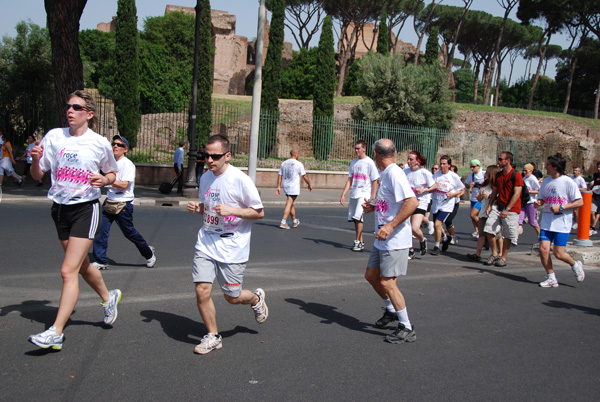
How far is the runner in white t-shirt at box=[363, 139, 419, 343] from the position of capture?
4.78 meters

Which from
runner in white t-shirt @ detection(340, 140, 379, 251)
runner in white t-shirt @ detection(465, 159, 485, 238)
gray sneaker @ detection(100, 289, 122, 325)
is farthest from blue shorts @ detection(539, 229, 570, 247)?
gray sneaker @ detection(100, 289, 122, 325)

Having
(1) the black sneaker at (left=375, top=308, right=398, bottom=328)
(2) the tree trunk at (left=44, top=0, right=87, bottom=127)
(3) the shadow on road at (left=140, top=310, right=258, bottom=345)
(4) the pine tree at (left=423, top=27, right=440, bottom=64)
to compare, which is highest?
(4) the pine tree at (left=423, top=27, right=440, bottom=64)

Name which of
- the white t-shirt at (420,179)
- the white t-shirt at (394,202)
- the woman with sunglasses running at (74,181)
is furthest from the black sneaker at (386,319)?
the white t-shirt at (420,179)

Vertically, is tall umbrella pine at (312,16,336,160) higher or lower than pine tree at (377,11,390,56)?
lower

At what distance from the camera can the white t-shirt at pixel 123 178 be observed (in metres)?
6.67

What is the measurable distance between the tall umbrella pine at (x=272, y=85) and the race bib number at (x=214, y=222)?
18215mm

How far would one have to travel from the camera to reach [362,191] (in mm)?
9758

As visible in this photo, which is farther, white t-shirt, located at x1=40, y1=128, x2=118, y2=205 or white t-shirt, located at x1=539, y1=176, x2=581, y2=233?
white t-shirt, located at x1=539, y1=176, x2=581, y2=233

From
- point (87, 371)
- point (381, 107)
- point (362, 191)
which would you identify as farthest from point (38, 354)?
point (381, 107)

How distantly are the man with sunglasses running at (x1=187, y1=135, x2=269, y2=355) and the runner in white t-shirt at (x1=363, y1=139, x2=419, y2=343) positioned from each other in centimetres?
121

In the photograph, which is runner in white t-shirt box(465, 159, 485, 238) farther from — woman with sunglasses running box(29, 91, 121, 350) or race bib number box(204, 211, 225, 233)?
woman with sunglasses running box(29, 91, 121, 350)

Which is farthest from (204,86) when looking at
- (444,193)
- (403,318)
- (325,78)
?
(403,318)

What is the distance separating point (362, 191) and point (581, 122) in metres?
41.5

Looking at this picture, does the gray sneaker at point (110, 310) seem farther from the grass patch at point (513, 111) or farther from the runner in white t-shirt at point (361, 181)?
the grass patch at point (513, 111)
